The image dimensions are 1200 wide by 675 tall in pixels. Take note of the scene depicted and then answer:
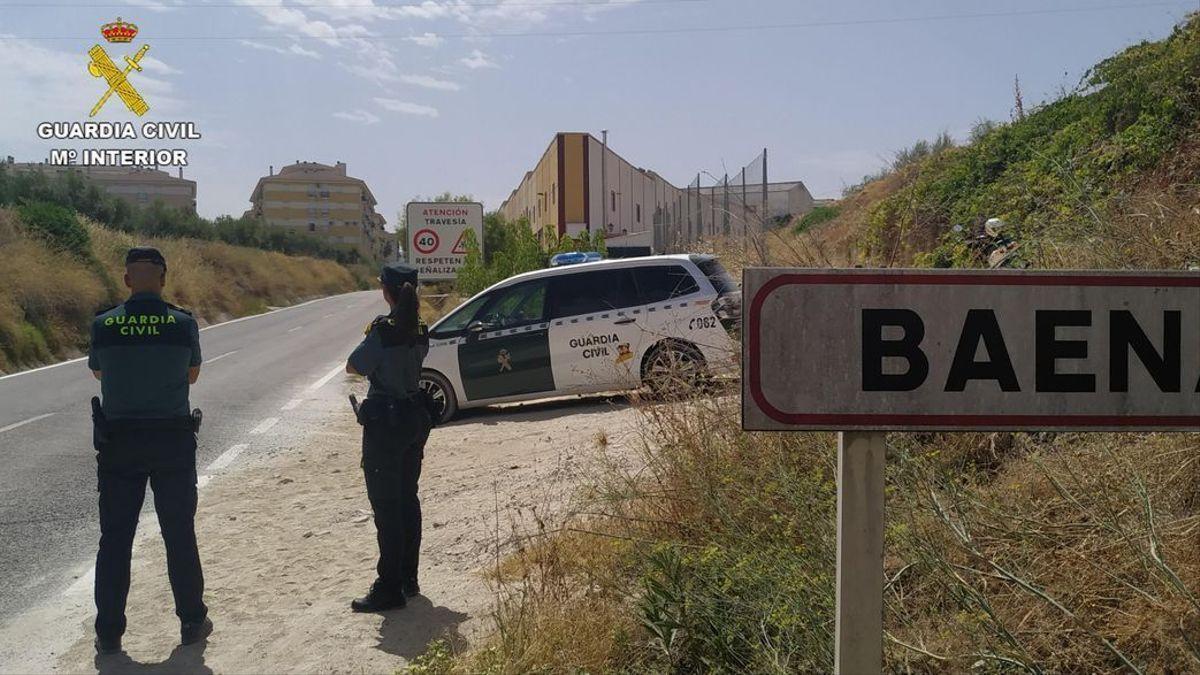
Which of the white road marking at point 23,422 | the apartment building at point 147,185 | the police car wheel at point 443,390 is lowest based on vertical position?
the white road marking at point 23,422

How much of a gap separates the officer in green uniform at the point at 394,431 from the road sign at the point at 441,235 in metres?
17.4

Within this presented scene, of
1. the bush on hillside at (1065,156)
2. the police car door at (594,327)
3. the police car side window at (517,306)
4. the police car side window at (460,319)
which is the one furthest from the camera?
the police car side window at (460,319)

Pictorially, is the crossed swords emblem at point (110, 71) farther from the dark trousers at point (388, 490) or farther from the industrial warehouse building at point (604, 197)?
the dark trousers at point (388, 490)

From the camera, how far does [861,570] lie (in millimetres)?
2525

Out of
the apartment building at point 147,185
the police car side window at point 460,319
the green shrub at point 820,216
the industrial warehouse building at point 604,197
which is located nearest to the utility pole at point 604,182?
the industrial warehouse building at point 604,197

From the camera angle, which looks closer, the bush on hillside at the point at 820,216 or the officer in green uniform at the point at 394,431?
the officer in green uniform at the point at 394,431

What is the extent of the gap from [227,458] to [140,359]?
5.46 metres

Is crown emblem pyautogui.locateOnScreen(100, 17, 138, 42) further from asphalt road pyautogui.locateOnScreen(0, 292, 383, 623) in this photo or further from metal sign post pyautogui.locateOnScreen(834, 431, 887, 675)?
metal sign post pyautogui.locateOnScreen(834, 431, 887, 675)

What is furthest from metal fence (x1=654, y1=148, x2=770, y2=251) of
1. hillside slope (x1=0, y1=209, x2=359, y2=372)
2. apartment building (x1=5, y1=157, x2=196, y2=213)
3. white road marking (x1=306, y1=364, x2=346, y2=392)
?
apartment building (x1=5, y1=157, x2=196, y2=213)

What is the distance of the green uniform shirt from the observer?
15.8 ft

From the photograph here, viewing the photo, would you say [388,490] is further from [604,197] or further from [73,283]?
[604,197]

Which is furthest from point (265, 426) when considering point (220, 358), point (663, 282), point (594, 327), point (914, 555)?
point (220, 358)

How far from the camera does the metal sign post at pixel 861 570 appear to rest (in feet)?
8.25

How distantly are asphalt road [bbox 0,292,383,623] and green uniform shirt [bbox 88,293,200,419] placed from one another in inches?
59.5
